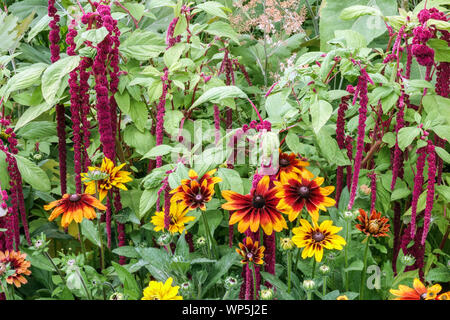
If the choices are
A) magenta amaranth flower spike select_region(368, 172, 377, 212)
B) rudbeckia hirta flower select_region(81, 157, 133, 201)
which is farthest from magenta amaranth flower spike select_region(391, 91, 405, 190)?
rudbeckia hirta flower select_region(81, 157, 133, 201)

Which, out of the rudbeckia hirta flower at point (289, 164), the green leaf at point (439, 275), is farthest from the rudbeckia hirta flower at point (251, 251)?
the green leaf at point (439, 275)

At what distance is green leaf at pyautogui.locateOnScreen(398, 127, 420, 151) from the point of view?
0.78 metres

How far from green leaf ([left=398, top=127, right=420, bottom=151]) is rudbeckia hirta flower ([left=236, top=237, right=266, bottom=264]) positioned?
11.0 inches

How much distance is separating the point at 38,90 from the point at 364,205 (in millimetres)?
722

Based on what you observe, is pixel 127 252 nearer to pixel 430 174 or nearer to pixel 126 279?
pixel 126 279

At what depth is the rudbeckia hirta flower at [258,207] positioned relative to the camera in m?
0.73

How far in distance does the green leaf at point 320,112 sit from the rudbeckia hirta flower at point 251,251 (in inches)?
8.3

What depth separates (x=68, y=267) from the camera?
0.76 metres

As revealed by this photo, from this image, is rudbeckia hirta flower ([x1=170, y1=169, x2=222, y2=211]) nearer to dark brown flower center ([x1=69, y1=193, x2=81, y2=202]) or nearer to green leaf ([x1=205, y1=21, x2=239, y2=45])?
dark brown flower center ([x1=69, y1=193, x2=81, y2=202])

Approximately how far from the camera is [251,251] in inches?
29.8

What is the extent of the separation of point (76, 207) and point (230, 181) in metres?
0.27

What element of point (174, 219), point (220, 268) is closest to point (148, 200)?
point (174, 219)

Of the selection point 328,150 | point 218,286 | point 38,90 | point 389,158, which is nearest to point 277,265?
point 218,286
